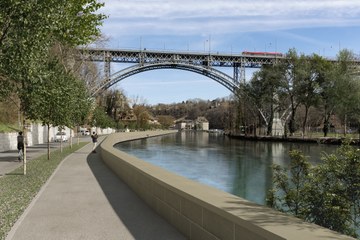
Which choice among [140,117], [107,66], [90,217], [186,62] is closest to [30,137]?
[90,217]

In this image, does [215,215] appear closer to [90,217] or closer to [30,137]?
[90,217]

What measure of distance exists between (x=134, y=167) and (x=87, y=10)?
10.7m

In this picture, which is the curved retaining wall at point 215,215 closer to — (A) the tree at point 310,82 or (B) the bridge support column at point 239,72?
(A) the tree at point 310,82

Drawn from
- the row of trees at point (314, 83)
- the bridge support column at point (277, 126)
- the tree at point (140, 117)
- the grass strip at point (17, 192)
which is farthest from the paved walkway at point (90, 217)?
the tree at point (140, 117)

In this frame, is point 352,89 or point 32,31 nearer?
point 32,31

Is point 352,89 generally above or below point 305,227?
above

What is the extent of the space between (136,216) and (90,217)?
927mm

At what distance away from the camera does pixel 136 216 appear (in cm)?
868

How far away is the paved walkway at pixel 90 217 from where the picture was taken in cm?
726

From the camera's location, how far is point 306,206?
7918 millimetres

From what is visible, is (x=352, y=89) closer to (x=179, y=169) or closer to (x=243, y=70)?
(x=243, y=70)

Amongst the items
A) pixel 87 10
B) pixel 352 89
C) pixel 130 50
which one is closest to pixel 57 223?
pixel 87 10

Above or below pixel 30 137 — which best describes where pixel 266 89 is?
above

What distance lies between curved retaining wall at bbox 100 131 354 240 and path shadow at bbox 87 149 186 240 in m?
0.17
